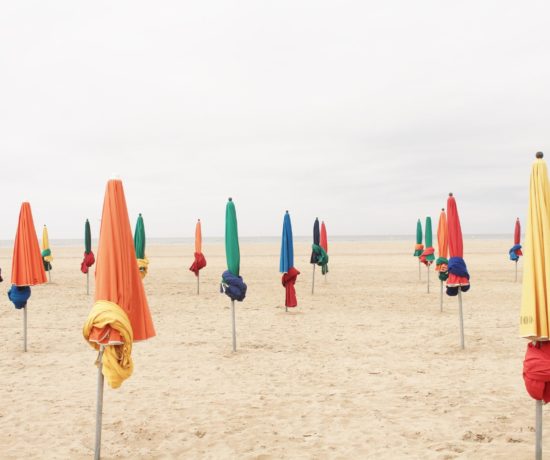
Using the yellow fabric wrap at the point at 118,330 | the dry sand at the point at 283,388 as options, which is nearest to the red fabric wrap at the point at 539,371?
the dry sand at the point at 283,388

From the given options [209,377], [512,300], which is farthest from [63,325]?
[512,300]

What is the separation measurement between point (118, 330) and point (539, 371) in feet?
13.2

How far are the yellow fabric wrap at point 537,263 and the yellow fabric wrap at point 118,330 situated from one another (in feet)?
12.4

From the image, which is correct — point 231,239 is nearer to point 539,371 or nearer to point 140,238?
point 140,238

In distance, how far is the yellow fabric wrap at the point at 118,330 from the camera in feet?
15.0

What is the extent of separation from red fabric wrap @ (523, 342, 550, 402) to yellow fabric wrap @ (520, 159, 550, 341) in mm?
179

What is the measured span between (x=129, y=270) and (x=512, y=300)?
14.5m

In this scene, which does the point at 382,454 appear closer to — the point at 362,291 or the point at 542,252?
the point at 542,252

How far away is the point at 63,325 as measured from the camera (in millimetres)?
12461

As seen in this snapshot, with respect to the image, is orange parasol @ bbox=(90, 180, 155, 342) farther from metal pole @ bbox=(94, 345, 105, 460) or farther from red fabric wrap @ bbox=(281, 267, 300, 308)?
red fabric wrap @ bbox=(281, 267, 300, 308)

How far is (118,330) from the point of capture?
4.58m

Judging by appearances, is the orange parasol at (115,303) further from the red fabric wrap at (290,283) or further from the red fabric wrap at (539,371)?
the red fabric wrap at (290,283)

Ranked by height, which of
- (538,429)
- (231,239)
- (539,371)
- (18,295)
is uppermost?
(231,239)

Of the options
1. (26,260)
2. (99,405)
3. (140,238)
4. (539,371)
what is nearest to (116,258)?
(99,405)
